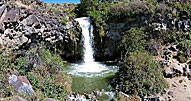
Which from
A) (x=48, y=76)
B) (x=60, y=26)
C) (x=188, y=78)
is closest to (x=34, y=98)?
(x=48, y=76)

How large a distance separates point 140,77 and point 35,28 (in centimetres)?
916

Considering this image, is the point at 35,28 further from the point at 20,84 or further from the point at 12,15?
the point at 20,84

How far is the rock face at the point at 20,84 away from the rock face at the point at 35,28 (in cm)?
411

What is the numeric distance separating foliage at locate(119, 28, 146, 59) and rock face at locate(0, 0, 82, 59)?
16.4 feet

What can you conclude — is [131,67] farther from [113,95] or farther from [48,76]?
[48,76]

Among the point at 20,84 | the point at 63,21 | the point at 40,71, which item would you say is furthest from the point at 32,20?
the point at 20,84

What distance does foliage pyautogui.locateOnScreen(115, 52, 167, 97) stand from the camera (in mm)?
12172

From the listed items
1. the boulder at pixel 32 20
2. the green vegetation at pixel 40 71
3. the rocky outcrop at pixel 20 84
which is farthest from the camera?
the boulder at pixel 32 20

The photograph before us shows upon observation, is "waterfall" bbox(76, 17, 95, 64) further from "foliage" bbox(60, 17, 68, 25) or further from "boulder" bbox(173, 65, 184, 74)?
"boulder" bbox(173, 65, 184, 74)

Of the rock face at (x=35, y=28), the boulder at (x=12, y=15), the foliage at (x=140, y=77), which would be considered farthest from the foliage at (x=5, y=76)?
the foliage at (x=140, y=77)

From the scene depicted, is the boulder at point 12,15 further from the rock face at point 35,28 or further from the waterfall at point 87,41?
the waterfall at point 87,41

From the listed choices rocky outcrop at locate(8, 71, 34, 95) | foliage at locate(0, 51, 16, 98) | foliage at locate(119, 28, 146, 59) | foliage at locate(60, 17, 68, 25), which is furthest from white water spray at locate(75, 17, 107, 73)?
rocky outcrop at locate(8, 71, 34, 95)

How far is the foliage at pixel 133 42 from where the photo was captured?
16234mm

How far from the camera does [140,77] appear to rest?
499 inches
